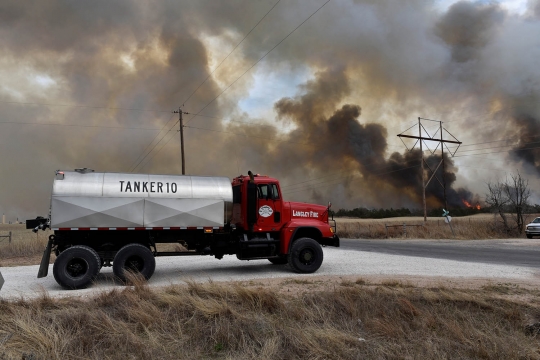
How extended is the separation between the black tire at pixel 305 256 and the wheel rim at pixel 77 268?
5.55 m

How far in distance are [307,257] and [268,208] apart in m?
1.85

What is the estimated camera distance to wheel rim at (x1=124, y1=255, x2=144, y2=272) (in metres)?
11.1

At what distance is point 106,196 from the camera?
35.8 ft

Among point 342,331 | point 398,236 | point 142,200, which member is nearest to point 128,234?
point 142,200

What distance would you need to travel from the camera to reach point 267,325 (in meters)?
6.48

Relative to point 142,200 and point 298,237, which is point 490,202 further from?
point 142,200

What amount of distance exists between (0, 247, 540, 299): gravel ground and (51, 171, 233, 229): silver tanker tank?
5.29 ft

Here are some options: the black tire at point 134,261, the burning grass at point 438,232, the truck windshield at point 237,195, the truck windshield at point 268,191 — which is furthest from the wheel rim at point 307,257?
the burning grass at point 438,232

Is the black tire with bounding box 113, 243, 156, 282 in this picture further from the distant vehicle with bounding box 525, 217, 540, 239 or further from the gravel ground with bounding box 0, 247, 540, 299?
the distant vehicle with bounding box 525, 217, 540, 239

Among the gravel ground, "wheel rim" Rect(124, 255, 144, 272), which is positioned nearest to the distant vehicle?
the gravel ground

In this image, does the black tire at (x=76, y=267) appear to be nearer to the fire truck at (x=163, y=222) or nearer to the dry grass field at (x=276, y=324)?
the fire truck at (x=163, y=222)

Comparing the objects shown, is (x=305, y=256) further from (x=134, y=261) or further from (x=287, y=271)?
(x=134, y=261)

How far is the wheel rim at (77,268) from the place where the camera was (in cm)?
1062

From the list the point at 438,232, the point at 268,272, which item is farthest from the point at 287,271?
the point at 438,232
